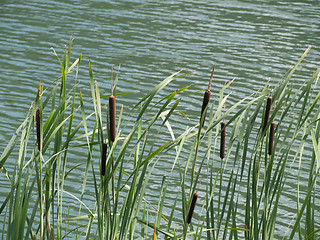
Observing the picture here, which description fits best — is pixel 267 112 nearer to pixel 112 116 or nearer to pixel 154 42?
pixel 112 116

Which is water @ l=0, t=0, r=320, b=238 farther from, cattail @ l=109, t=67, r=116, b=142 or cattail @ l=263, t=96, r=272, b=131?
cattail @ l=109, t=67, r=116, b=142

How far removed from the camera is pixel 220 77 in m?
9.59

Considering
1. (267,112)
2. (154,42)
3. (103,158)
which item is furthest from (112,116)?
(154,42)

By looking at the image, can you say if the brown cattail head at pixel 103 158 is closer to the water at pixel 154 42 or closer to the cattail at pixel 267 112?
the cattail at pixel 267 112

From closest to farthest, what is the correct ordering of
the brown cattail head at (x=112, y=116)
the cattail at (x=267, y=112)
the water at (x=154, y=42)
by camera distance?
the brown cattail head at (x=112, y=116), the cattail at (x=267, y=112), the water at (x=154, y=42)

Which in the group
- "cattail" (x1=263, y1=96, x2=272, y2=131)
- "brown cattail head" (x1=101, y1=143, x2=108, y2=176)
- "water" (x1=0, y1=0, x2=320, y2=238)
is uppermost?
"cattail" (x1=263, y1=96, x2=272, y2=131)

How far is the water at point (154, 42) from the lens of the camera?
29.4 feet

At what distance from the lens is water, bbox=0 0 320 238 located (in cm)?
897

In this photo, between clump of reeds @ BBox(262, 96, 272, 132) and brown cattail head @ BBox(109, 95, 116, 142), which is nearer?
brown cattail head @ BBox(109, 95, 116, 142)

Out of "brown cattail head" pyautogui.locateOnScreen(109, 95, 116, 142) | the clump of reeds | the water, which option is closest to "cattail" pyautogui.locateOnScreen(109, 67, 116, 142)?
"brown cattail head" pyautogui.locateOnScreen(109, 95, 116, 142)

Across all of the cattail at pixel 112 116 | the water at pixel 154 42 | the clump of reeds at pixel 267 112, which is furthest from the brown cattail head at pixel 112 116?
the water at pixel 154 42

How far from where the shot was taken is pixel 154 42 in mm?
11477

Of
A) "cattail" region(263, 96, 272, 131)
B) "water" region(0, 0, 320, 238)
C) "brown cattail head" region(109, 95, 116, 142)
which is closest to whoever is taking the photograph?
"brown cattail head" region(109, 95, 116, 142)

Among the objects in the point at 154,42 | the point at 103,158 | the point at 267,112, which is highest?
the point at 267,112
